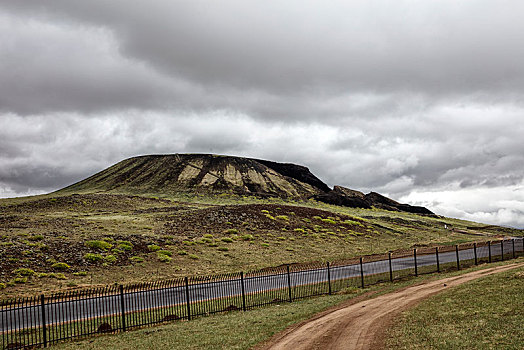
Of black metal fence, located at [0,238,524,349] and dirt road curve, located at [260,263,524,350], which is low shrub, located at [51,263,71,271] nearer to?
black metal fence, located at [0,238,524,349]

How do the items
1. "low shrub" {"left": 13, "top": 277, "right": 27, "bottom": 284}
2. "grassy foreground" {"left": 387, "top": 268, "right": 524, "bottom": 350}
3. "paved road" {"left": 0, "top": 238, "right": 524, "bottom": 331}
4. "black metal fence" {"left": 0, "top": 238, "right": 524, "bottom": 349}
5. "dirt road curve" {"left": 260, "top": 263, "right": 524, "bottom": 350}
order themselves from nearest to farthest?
"grassy foreground" {"left": 387, "top": 268, "right": 524, "bottom": 350}, "dirt road curve" {"left": 260, "top": 263, "right": 524, "bottom": 350}, "black metal fence" {"left": 0, "top": 238, "right": 524, "bottom": 349}, "paved road" {"left": 0, "top": 238, "right": 524, "bottom": 331}, "low shrub" {"left": 13, "top": 277, "right": 27, "bottom": 284}

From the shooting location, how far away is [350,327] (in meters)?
15.6

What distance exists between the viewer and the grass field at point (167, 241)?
39969 mm

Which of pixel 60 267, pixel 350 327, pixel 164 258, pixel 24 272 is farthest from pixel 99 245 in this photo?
pixel 350 327

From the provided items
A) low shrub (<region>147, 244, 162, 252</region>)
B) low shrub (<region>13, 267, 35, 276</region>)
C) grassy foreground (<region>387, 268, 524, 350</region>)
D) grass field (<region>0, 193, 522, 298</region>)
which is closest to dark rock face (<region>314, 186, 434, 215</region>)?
grass field (<region>0, 193, 522, 298</region>)

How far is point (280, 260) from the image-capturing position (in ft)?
171

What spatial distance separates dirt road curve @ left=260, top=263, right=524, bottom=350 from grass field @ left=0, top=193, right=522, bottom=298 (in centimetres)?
2606

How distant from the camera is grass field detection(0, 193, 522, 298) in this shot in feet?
131

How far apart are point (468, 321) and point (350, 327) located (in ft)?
14.6

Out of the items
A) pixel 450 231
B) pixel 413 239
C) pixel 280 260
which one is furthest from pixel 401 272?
pixel 450 231

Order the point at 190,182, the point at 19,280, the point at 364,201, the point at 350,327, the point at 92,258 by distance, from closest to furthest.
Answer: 1. the point at 350,327
2. the point at 19,280
3. the point at 92,258
4. the point at 364,201
5. the point at 190,182

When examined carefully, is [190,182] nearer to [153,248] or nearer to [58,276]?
[153,248]

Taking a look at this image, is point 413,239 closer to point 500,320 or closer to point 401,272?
point 401,272

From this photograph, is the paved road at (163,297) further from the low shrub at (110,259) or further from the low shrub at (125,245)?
the low shrub at (125,245)
